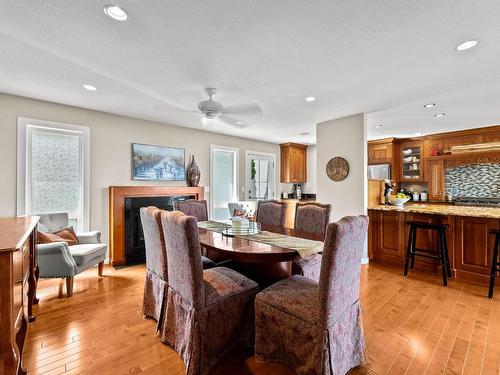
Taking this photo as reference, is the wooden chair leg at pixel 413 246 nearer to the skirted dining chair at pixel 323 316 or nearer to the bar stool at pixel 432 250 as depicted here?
the bar stool at pixel 432 250

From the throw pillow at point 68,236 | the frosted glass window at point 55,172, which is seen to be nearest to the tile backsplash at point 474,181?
the throw pillow at point 68,236

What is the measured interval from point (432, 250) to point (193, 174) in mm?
4115

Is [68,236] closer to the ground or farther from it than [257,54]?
closer to the ground

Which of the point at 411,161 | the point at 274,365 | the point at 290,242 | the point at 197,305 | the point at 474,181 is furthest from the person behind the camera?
the point at 411,161

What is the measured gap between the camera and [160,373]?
1.62 m

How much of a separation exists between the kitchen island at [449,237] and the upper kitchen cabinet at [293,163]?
106 inches

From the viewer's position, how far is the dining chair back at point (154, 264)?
2009 mm

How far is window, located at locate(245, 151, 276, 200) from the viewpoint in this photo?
5918 mm

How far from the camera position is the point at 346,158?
404 cm

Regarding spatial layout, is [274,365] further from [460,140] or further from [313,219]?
[460,140]

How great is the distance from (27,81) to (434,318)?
493cm

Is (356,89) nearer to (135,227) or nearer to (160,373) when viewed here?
(160,373)

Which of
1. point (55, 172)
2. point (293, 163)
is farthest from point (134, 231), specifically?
point (293, 163)

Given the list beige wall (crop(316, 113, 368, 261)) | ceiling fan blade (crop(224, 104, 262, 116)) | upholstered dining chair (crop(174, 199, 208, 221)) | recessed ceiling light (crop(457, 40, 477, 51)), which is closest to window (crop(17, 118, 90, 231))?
upholstered dining chair (crop(174, 199, 208, 221))
